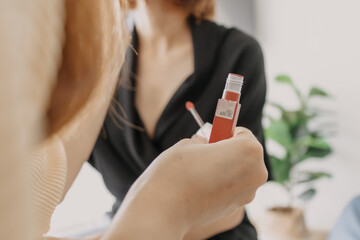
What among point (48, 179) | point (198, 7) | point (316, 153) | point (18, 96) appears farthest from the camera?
point (316, 153)

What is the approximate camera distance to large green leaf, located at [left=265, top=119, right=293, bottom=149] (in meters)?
1.23

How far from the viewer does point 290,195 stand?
127 cm

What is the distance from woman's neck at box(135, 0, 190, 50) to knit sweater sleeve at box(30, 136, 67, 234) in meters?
0.14

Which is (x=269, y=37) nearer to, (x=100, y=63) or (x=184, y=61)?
(x=184, y=61)

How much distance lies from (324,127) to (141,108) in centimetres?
107

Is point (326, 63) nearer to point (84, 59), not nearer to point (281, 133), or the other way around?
point (281, 133)

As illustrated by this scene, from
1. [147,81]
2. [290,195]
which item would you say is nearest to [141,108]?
[147,81]

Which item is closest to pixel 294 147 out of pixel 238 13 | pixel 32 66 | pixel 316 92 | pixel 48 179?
pixel 316 92

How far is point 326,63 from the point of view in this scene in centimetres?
133

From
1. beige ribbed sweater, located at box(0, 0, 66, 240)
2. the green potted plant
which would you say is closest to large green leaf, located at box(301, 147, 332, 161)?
the green potted plant

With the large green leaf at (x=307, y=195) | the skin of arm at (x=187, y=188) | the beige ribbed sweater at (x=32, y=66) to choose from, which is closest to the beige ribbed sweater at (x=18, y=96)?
the beige ribbed sweater at (x=32, y=66)

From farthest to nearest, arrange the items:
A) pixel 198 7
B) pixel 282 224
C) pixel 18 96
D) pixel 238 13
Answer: pixel 238 13
pixel 282 224
pixel 198 7
pixel 18 96

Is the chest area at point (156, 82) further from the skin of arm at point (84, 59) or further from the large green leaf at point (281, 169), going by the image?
the large green leaf at point (281, 169)

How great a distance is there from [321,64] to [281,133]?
28 centimetres
